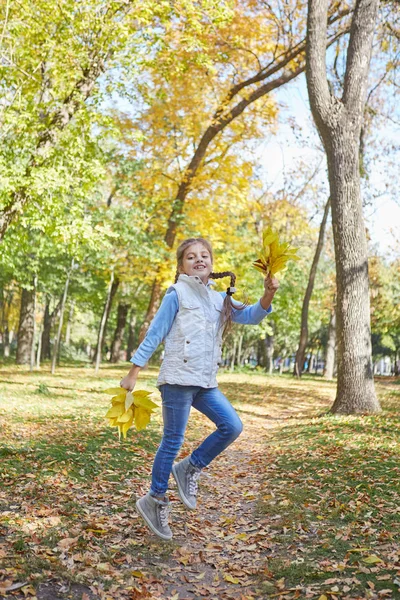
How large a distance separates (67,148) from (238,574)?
951cm

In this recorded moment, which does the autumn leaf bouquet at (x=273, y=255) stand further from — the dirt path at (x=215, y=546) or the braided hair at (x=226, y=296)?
the dirt path at (x=215, y=546)

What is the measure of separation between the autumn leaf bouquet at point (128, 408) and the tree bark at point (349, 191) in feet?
20.4

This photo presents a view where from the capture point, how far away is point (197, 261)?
4.35 m

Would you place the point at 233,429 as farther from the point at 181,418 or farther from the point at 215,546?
the point at 215,546

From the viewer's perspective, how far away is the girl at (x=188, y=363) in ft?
13.4

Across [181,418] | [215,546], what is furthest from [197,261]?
[215,546]

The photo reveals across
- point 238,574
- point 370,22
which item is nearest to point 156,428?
point 238,574

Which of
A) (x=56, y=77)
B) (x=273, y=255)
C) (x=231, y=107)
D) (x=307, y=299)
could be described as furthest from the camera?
(x=307, y=299)

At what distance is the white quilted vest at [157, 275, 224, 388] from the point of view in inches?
160

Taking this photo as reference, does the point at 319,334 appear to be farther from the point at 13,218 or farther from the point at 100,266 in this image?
the point at 13,218

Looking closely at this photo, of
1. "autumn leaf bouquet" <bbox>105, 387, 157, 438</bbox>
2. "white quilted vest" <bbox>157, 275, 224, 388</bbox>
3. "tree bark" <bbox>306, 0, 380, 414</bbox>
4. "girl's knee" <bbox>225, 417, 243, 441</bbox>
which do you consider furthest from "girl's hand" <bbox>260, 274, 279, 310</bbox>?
"tree bark" <bbox>306, 0, 380, 414</bbox>

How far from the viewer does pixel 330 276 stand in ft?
115

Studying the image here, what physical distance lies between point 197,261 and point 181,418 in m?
1.19

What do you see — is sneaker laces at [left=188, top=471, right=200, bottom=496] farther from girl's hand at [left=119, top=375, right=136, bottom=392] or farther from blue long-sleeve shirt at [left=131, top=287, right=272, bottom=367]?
blue long-sleeve shirt at [left=131, top=287, right=272, bottom=367]
